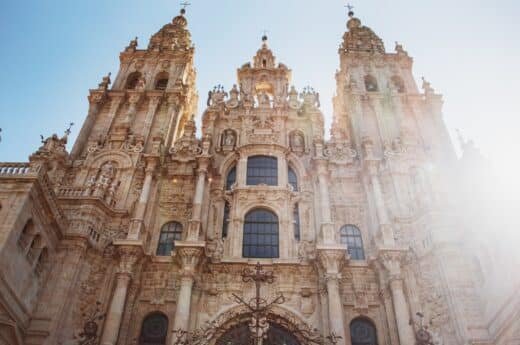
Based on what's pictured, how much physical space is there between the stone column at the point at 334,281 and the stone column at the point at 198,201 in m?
4.77

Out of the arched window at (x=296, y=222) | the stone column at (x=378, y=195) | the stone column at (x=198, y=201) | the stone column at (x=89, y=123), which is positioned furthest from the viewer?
the stone column at (x=89, y=123)

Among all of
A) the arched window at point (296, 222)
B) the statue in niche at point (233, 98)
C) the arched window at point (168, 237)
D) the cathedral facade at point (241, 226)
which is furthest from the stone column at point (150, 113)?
the arched window at point (296, 222)

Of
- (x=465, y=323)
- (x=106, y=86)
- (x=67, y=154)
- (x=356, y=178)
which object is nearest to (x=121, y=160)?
(x=67, y=154)

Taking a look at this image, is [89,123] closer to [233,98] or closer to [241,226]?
[233,98]

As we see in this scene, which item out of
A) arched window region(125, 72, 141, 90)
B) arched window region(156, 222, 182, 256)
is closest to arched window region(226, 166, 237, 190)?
arched window region(156, 222, 182, 256)

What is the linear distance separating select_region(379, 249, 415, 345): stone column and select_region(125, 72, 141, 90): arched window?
17.8 meters

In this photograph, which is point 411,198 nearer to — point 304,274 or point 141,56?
point 304,274

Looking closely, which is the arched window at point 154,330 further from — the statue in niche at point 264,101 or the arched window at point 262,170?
the statue in niche at point 264,101

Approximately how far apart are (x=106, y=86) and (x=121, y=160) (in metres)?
6.30

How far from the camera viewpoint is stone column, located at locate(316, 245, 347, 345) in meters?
16.2

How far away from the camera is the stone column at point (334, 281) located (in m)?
16.2

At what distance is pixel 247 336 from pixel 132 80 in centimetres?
1763

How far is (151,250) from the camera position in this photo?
764 inches

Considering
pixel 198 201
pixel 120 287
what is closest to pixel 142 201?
pixel 198 201
